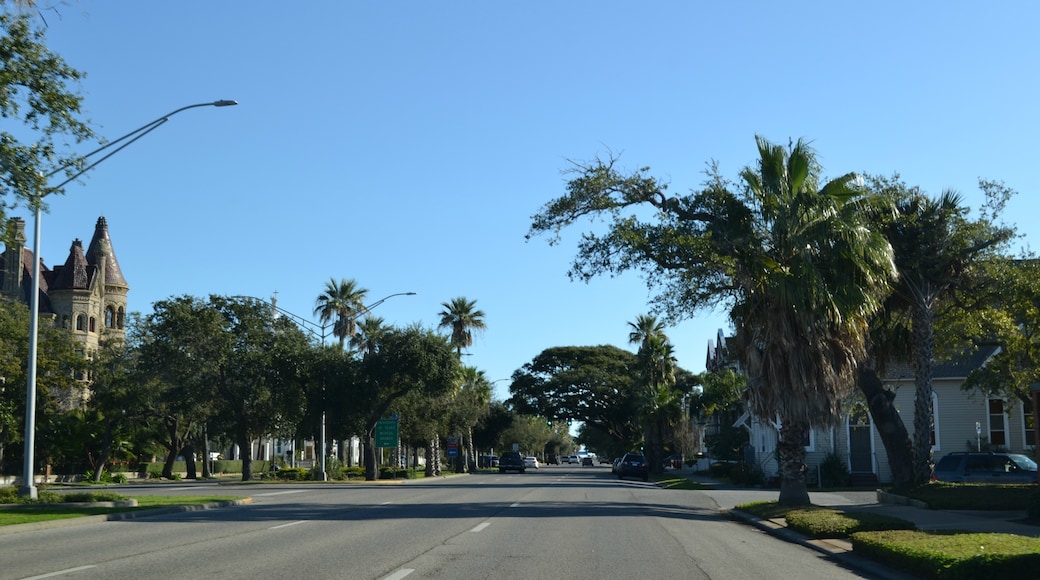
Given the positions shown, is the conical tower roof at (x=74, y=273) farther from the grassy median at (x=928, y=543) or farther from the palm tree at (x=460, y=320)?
the grassy median at (x=928, y=543)

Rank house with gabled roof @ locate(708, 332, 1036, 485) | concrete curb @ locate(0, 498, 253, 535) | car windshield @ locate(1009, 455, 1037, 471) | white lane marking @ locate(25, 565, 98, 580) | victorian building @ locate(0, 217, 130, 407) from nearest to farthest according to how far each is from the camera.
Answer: white lane marking @ locate(25, 565, 98, 580) < concrete curb @ locate(0, 498, 253, 535) < car windshield @ locate(1009, 455, 1037, 471) < house with gabled roof @ locate(708, 332, 1036, 485) < victorian building @ locate(0, 217, 130, 407)

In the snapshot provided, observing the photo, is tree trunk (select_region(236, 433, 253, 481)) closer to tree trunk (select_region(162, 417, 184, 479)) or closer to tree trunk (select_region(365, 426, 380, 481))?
tree trunk (select_region(162, 417, 184, 479))

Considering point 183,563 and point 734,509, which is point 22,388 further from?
point 183,563

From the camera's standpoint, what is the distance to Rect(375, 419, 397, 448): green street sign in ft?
177

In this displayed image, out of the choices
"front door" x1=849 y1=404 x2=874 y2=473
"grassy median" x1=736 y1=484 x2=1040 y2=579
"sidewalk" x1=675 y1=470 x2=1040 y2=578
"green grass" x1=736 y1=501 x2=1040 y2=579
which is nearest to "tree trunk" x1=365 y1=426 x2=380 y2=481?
"front door" x1=849 y1=404 x2=874 y2=473

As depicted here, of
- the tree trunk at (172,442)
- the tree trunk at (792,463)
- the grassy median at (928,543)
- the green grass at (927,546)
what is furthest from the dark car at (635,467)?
the green grass at (927,546)

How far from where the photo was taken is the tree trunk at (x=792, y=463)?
23906 mm

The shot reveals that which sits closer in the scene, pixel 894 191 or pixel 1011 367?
pixel 894 191

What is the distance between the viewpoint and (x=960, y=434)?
41438 mm

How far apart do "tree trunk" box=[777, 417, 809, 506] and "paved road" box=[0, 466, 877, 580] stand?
5.95ft

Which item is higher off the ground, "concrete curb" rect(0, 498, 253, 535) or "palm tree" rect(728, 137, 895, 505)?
"palm tree" rect(728, 137, 895, 505)

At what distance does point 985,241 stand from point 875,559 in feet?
52.3

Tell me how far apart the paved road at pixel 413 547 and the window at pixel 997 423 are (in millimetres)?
22134

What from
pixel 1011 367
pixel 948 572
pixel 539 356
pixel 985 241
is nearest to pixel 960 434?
pixel 1011 367
